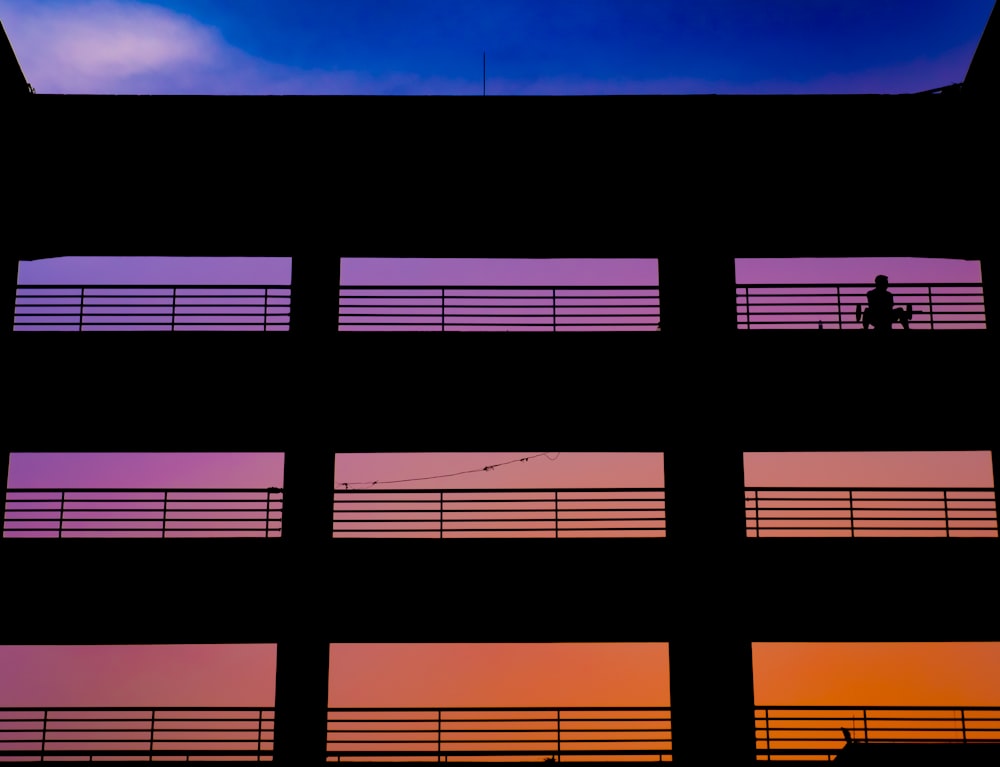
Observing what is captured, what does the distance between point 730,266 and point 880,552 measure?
4.46 metres

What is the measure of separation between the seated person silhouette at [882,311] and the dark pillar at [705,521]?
2.02 meters

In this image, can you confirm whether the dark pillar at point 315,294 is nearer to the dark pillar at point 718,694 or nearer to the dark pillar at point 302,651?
the dark pillar at point 302,651

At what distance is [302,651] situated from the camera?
13.8 metres

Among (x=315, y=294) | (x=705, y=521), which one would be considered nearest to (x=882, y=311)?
(x=705, y=521)

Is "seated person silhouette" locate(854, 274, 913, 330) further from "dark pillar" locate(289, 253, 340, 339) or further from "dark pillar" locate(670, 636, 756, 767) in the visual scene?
"dark pillar" locate(289, 253, 340, 339)

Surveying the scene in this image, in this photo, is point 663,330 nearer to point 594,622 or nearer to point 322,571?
point 594,622

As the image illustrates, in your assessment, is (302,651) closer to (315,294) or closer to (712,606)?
(315,294)

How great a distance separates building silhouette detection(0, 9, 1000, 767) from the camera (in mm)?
13750

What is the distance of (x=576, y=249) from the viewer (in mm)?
15820

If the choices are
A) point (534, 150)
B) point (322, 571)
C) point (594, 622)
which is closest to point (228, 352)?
point (322, 571)

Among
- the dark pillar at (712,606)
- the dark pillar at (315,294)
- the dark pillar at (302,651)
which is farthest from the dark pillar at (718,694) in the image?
the dark pillar at (315,294)

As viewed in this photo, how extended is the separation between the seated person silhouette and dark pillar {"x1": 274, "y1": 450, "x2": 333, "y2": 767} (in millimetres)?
8325

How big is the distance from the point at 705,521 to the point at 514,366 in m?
3.33

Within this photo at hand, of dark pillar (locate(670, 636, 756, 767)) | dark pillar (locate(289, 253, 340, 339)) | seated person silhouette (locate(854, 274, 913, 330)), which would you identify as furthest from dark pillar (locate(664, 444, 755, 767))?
dark pillar (locate(289, 253, 340, 339))
